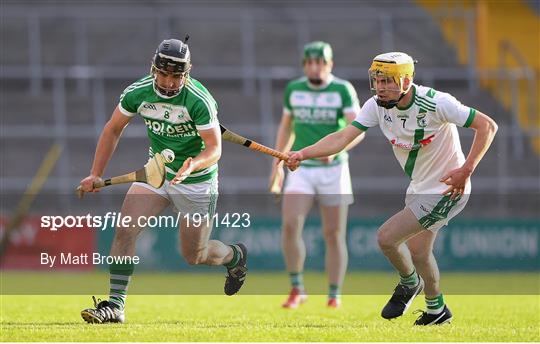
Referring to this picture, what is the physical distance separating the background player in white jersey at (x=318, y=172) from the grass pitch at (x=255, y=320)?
1.56 ft

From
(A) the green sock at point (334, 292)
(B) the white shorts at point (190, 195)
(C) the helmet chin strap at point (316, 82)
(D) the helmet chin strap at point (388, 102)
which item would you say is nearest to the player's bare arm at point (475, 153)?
(D) the helmet chin strap at point (388, 102)

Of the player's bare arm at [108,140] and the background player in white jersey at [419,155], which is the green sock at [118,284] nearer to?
the player's bare arm at [108,140]

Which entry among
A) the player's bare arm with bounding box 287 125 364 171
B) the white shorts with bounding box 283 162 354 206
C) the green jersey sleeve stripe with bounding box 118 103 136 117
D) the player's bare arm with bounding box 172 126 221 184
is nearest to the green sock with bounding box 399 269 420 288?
the player's bare arm with bounding box 287 125 364 171

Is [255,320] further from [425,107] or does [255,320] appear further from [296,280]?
[425,107]

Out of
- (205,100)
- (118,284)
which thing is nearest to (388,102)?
(205,100)

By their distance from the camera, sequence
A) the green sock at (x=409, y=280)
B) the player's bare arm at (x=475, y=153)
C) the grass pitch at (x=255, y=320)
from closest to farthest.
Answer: the grass pitch at (x=255, y=320), the player's bare arm at (x=475, y=153), the green sock at (x=409, y=280)

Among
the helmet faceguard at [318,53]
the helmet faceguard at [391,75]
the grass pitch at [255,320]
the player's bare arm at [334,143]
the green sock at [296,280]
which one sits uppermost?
the helmet faceguard at [318,53]

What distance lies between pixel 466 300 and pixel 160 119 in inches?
196

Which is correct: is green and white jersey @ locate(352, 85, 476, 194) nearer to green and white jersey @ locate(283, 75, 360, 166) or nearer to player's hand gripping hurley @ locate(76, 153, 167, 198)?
player's hand gripping hurley @ locate(76, 153, 167, 198)

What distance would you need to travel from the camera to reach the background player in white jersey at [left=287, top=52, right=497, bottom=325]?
830cm

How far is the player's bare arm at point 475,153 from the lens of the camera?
8.23 m

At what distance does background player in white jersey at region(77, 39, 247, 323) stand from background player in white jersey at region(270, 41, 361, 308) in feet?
7.50

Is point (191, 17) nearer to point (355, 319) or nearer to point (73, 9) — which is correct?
point (73, 9)

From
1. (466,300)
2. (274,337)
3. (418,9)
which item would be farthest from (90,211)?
(274,337)
